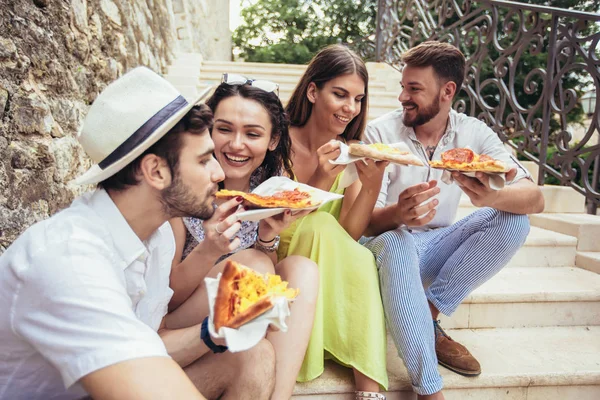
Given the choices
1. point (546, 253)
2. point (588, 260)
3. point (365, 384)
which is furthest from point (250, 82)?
point (588, 260)

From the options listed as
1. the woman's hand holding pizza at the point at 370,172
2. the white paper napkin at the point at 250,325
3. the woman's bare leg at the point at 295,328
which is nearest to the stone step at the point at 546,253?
the woman's hand holding pizza at the point at 370,172

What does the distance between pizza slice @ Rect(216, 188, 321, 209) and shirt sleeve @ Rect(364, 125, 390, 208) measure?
30.1 inches

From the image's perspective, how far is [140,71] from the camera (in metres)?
1.33

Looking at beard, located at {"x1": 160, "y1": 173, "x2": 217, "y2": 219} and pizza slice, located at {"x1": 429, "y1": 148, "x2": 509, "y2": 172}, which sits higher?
beard, located at {"x1": 160, "y1": 173, "x2": 217, "y2": 219}

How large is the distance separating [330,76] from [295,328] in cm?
158

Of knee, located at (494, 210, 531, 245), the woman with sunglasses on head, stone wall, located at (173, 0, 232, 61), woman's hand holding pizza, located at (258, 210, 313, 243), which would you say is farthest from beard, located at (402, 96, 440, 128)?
stone wall, located at (173, 0, 232, 61)

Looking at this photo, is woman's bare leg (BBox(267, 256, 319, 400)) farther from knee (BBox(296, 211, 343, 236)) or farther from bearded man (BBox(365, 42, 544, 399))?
bearded man (BBox(365, 42, 544, 399))

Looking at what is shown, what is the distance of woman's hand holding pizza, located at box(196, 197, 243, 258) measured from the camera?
1656 mm

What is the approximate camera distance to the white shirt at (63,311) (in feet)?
3.47

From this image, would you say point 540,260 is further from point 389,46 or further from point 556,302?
point 389,46

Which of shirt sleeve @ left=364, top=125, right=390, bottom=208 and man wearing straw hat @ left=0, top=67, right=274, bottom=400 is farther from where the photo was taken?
shirt sleeve @ left=364, top=125, right=390, bottom=208

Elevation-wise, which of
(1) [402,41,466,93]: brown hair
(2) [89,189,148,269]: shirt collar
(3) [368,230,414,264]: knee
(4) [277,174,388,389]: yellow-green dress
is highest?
(1) [402,41,466,93]: brown hair

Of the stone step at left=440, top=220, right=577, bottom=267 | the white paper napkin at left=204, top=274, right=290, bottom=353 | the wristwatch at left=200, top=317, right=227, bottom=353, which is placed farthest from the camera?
the stone step at left=440, top=220, right=577, bottom=267

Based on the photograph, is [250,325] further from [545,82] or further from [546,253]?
[545,82]
